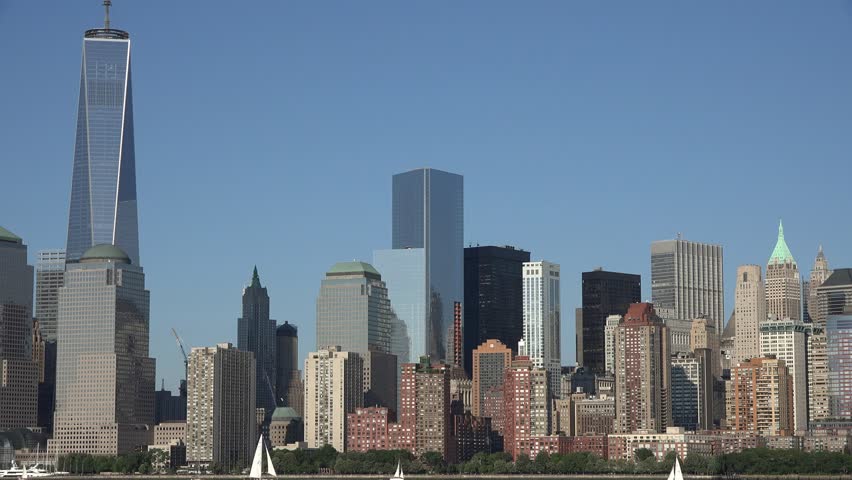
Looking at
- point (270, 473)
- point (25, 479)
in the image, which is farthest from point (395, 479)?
point (25, 479)

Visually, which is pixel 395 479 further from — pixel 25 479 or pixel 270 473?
pixel 25 479

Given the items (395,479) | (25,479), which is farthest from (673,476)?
(25,479)

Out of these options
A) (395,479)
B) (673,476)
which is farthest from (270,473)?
(673,476)

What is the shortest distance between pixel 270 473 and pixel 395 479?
26669 millimetres

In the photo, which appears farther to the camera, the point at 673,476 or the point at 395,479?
the point at 395,479

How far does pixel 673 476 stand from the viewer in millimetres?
172375

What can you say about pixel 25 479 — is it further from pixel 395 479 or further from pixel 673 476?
pixel 673 476

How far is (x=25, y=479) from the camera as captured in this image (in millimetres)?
199375

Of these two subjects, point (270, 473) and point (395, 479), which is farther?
point (395, 479)

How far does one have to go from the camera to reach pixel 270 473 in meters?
170

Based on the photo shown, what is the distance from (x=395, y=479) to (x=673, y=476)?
35401 mm

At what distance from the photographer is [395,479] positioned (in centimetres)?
19325

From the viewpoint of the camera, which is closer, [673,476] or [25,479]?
[673,476]

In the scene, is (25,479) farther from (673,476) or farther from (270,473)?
(673,476)
